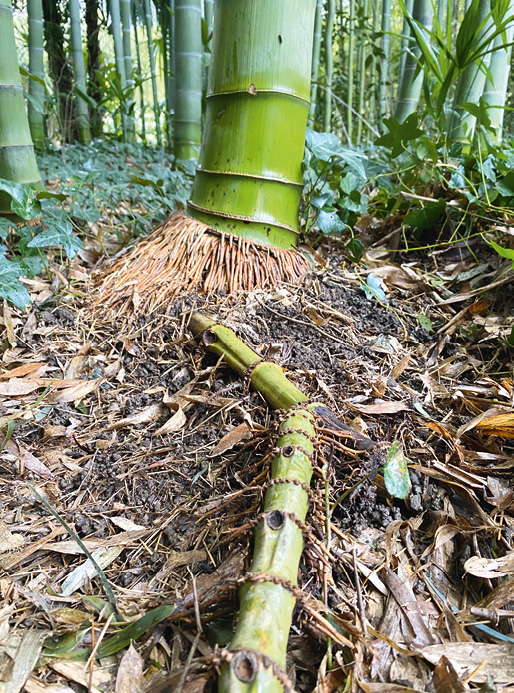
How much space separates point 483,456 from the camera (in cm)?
103

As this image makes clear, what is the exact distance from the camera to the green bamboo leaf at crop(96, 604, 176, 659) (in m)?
0.70

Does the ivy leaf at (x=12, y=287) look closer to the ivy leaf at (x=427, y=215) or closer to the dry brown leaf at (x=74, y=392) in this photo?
the dry brown leaf at (x=74, y=392)

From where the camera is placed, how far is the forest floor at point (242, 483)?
2.32 feet

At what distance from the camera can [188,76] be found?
2805mm

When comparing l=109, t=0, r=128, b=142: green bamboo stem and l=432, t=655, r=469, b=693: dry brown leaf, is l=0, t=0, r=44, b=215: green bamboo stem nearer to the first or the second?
l=432, t=655, r=469, b=693: dry brown leaf

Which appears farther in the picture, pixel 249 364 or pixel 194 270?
pixel 194 270

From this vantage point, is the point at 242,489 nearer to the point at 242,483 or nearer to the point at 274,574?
the point at 242,483

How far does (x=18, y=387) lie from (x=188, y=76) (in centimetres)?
226

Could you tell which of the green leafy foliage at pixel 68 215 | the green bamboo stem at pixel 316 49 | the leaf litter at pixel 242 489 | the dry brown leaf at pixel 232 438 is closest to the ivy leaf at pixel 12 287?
the green leafy foliage at pixel 68 215

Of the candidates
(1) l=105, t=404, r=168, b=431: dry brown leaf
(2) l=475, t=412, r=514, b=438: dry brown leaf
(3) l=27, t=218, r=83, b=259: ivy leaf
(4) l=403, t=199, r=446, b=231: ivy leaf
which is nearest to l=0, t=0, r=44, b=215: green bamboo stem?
(3) l=27, t=218, r=83, b=259: ivy leaf

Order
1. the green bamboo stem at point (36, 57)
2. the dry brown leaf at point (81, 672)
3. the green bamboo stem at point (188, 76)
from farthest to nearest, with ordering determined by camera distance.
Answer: the green bamboo stem at point (36, 57) → the green bamboo stem at point (188, 76) → the dry brown leaf at point (81, 672)

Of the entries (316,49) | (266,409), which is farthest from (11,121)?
(316,49)

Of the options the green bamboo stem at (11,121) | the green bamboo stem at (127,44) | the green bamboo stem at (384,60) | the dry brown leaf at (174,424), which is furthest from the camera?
the green bamboo stem at (127,44)

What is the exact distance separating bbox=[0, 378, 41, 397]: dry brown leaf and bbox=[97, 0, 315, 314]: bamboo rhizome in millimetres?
372
